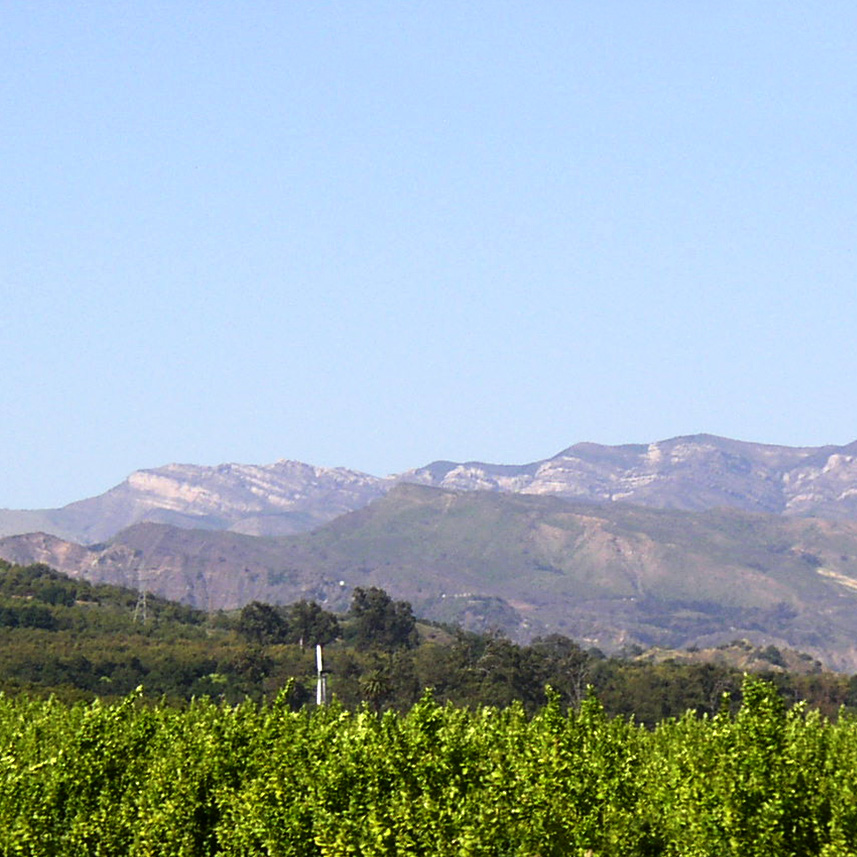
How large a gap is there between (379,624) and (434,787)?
171 m

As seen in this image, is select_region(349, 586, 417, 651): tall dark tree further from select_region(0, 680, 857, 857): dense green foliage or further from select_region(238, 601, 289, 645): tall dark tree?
select_region(0, 680, 857, 857): dense green foliage

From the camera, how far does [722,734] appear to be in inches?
952

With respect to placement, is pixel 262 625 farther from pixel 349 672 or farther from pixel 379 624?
pixel 349 672

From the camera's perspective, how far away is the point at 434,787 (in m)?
22.3

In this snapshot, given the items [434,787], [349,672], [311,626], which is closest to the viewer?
[434,787]

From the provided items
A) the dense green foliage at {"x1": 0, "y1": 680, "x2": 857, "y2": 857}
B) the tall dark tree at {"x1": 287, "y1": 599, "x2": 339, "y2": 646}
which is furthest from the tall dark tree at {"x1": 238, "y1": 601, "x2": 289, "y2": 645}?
the dense green foliage at {"x1": 0, "y1": 680, "x2": 857, "y2": 857}

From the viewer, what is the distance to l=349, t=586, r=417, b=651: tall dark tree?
191m

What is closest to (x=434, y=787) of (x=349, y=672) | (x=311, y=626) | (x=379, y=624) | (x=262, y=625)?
(x=349, y=672)

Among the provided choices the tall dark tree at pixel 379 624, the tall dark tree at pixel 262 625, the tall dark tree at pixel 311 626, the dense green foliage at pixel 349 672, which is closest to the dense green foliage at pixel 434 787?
the dense green foliage at pixel 349 672

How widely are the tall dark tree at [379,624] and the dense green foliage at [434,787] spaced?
16189 centimetres

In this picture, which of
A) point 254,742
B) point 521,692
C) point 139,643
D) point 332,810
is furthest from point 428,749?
point 139,643

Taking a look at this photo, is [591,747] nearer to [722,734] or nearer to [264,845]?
[722,734]

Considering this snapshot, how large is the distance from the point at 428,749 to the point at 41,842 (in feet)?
22.4

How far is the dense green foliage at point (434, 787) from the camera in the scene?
809 inches
